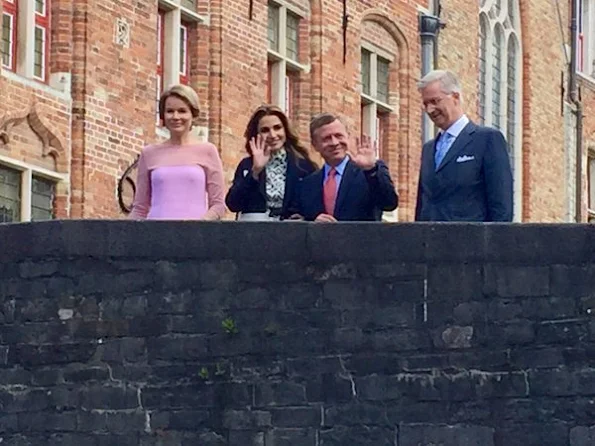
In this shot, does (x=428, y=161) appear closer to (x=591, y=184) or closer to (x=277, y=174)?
(x=277, y=174)

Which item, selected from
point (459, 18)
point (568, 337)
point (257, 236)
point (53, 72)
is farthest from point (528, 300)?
point (459, 18)

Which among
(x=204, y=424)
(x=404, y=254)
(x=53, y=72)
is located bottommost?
(x=204, y=424)

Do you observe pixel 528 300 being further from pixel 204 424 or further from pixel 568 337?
pixel 204 424

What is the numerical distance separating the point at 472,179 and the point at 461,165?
105mm

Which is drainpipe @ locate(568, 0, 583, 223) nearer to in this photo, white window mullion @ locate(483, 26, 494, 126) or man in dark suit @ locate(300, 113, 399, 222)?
white window mullion @ locate(483, 26, 494, 126)

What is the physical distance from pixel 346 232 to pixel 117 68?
10.5m

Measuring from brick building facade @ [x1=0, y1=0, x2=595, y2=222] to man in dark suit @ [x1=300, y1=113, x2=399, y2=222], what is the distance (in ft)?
27.1

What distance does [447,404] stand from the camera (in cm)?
1691

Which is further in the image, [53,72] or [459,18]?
[459,18]

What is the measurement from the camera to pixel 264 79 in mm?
30703

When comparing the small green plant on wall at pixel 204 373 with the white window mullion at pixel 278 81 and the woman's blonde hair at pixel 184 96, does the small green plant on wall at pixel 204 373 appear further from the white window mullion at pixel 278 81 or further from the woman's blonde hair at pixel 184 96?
the white window mullion at pixel 278 81

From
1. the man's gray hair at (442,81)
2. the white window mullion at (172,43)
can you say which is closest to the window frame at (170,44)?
the white window mullion at (172,43)

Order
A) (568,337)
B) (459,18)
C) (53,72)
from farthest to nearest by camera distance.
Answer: (459,18) → (53,72) → (568,337)

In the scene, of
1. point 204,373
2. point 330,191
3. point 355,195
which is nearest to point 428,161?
point 355,195
